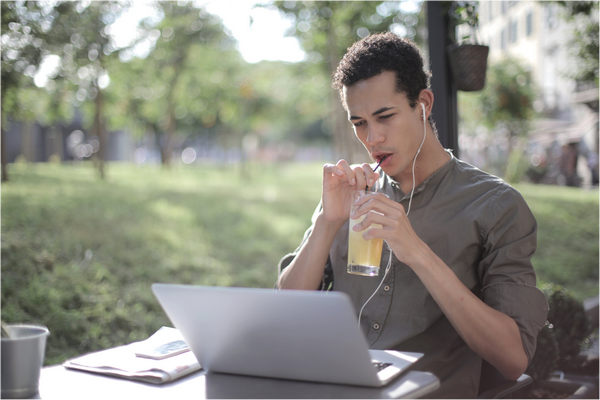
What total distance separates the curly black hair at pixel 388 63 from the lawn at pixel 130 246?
2202 millimetres

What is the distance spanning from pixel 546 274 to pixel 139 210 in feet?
16.7

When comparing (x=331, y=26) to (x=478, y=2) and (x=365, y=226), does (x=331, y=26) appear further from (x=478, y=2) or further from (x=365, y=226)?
(x=365, y=226)

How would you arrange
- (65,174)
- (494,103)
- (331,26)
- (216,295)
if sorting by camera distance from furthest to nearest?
1. (494,103)
2. (65,174)
3. (331,26)
4. (216,295)

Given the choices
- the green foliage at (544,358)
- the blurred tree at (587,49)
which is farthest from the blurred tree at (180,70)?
the green foliage at (544,358)

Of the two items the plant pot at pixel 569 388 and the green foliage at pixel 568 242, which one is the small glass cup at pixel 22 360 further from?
the green foliage at pixel 568 242

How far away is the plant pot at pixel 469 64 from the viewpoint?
330 centimetres

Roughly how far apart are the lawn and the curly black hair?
2.20 meters

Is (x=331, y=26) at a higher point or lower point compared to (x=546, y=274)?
higher

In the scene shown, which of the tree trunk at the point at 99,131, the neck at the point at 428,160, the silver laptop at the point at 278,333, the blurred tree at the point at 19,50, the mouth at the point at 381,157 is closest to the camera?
the silver laptop at the point at 278,333

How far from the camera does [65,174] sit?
9.99m

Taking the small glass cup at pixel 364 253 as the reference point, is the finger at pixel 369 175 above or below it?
above

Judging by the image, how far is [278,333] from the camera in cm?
134

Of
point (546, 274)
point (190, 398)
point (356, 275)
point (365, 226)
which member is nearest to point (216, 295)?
point (190, 398)

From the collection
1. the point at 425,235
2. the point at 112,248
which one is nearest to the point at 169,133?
the point at 112,248
